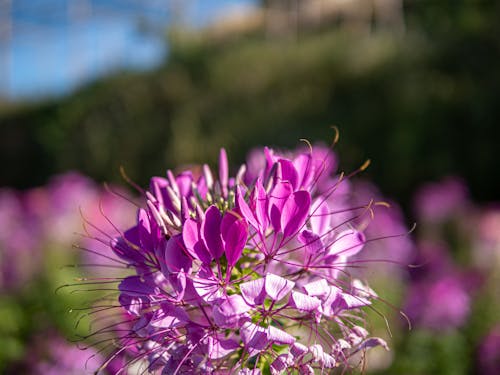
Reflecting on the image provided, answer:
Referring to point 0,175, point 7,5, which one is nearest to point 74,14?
point 7,5

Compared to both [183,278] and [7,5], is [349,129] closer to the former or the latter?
[183,278]

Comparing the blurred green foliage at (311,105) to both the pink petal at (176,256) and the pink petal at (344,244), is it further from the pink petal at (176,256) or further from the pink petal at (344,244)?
the pink petal at (176,256)

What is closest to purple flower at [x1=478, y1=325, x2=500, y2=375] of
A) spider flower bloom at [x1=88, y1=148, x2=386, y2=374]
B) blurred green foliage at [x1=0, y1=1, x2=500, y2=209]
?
spider flower bloom at [x1=88, y1=148, x2=386, y2=374]

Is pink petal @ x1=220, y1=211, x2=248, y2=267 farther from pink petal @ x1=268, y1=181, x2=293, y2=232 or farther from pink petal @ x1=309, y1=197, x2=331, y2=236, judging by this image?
pink petal @ x1=309, y1=197, x2=331, y2=236

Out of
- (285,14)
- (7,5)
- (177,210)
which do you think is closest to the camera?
(177,210)

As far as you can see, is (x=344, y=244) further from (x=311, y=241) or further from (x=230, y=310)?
(x=230, y=310)

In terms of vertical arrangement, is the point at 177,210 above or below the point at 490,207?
above

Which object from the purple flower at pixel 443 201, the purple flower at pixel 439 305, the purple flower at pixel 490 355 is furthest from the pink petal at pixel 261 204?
the purple flower at pixel 443 201
